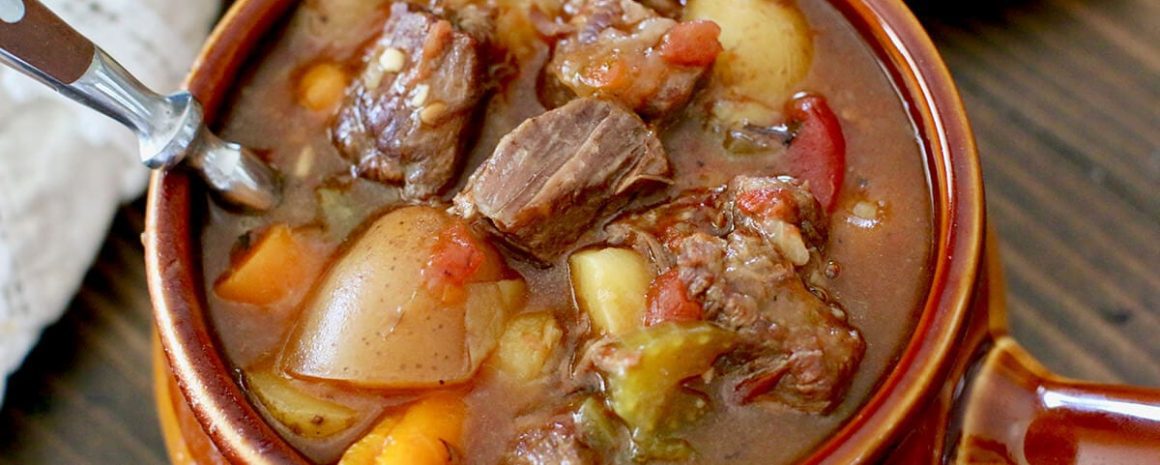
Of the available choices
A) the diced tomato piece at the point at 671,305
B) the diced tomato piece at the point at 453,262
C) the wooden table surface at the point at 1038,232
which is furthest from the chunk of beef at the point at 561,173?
the wooden table surface at the point at 1038,232

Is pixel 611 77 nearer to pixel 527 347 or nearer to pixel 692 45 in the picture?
pixel 692 45

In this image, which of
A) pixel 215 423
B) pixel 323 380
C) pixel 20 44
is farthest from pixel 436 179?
pixel 20 44

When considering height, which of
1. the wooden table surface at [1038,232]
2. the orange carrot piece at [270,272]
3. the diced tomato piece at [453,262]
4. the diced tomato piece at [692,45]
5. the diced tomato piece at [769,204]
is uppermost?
the diced tomato piece at [692,45]

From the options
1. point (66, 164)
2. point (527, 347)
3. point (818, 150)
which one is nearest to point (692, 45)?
point (818, 150)

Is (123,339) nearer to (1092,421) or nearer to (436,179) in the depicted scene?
(436,179)

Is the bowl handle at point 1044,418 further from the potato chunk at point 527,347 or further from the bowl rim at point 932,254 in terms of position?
the potato chunk at point 527,347

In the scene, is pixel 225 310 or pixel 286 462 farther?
pixel 225 310
